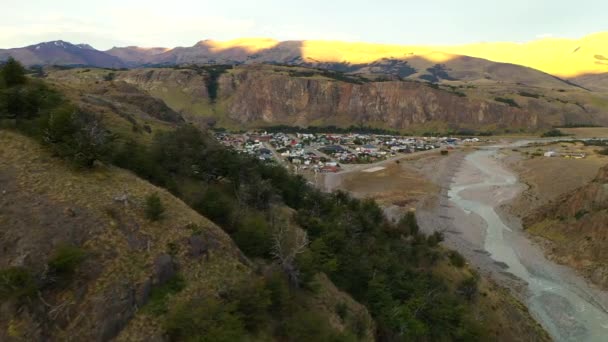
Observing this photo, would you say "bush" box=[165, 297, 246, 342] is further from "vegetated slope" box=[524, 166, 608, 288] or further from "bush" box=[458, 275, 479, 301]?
"vegetated slope" box=[524, 166, 608, 288]

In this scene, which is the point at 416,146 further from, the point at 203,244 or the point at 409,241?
the point at 203,244

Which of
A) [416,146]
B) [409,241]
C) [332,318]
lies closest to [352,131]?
[416,146]

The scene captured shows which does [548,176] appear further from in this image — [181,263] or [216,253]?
[181,263]

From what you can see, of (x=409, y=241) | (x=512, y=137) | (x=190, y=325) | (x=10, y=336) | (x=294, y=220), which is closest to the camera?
(x=10, y=336)

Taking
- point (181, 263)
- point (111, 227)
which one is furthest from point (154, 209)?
point (181, 263)

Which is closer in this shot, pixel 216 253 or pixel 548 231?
pixel 216 253

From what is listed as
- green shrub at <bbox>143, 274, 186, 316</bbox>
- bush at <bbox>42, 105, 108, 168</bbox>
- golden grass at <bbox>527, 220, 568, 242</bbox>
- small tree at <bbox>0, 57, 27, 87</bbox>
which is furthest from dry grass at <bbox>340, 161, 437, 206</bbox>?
green shrub at <bbox>143, 274, 186, 316</bbox>

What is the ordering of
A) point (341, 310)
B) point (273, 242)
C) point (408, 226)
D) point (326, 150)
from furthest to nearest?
point (326, 150)
point (408, 226)
point (273, 242)
point (341, 310)
